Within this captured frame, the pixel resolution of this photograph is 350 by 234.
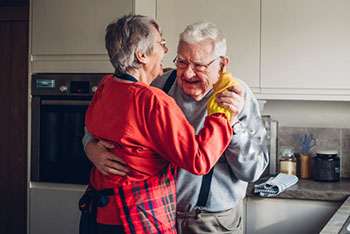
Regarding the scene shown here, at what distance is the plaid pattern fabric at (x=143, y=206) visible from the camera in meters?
1.39

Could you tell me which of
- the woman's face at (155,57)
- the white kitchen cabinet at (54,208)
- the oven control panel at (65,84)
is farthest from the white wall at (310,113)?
the woman's face at (155,57)

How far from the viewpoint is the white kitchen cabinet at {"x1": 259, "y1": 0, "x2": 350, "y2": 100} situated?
2.67 meters

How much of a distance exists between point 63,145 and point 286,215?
1.34 metres

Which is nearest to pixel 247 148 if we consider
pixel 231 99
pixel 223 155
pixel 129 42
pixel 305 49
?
pixel 223 155

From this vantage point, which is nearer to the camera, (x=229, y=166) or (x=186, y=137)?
(x=186, y=137)

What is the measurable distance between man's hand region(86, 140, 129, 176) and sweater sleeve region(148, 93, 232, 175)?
0.15 metres

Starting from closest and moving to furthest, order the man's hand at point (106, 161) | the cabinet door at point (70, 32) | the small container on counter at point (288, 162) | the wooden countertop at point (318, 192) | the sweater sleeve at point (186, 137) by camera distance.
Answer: the sweater sleeve at point (186, 137) → the man's hand at point (106, 161) → the wooden countertop at point (318, 192) → the cabinet door at point (70, 32) → the small container on counter at point (288, 162)

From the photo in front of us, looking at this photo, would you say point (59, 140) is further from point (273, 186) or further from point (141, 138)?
point (141, 138)

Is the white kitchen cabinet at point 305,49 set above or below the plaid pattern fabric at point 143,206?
→ above

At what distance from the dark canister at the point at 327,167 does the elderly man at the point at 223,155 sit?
1262 millimetres

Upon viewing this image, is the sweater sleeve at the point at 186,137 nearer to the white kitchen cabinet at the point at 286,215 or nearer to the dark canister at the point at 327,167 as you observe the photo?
the white kitchen cabinet at the point at 286,215

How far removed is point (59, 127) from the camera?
2.74 meters

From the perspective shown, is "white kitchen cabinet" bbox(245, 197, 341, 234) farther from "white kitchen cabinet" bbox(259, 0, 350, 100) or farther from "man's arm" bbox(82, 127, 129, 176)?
"man's arm" bbox(82, 127, 129, 176)

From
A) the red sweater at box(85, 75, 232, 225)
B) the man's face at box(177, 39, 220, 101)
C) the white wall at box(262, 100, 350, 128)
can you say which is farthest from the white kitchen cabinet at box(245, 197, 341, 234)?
the red sweater at box(85, 75, 232, 225)
